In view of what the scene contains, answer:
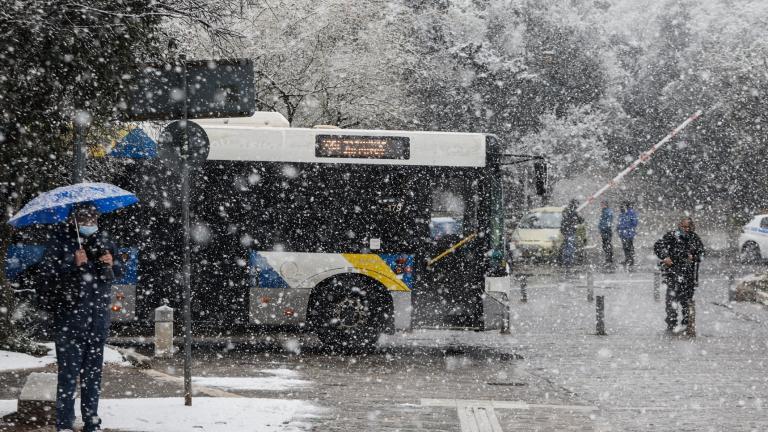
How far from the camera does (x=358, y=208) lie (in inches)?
538

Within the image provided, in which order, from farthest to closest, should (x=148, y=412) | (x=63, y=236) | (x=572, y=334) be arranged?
(x=572, y=334), (x=148, y=412), (x=63, y=236)

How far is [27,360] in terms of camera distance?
11.7 meters

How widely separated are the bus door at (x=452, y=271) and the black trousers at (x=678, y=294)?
4685 mm

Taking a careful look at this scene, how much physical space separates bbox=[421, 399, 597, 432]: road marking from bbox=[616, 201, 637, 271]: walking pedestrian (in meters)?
21.6

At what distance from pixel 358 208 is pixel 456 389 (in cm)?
351

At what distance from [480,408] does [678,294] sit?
815 centimetres

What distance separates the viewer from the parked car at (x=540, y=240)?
3241 centimetres

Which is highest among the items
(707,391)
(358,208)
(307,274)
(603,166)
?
(603,166)

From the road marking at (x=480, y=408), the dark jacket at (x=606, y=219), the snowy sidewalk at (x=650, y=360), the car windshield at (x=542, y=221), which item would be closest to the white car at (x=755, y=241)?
the dark jacket at (x=606, y=219)

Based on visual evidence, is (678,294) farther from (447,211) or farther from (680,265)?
(447,211)

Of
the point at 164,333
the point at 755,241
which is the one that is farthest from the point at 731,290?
the point at 164,333

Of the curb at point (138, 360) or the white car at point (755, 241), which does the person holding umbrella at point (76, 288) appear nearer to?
the curb at point (138, 360)

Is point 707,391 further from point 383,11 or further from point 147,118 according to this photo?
point 383,11

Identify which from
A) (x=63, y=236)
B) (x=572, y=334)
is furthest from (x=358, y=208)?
(x=63, y=236)
